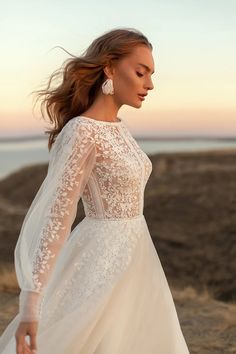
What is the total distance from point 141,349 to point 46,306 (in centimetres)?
39

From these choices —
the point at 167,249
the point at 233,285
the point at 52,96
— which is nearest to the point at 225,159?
the point at 167,249

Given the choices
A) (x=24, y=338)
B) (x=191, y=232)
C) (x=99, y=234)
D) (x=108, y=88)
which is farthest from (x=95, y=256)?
(x=191, y=232)

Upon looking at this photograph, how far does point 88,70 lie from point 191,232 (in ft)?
60.7

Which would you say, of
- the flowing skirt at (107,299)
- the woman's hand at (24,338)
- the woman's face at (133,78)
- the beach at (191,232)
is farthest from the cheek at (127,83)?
the beach at (191,232)

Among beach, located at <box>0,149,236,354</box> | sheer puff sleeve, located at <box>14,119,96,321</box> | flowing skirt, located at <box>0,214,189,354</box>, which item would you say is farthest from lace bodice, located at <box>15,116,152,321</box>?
beach, located at <box>0,149,236,354</box>

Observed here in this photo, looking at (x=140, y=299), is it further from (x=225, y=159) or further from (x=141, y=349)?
(x=225, y=159)

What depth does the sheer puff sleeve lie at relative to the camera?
85.7 inches

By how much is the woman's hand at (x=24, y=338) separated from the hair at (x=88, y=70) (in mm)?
858

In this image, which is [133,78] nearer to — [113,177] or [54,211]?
[113,177]

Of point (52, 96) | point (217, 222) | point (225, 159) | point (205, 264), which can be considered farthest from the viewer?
point (225, 159)

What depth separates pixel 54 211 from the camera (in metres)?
2.24

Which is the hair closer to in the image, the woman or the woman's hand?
the woman

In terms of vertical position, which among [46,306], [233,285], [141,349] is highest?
[46,306]

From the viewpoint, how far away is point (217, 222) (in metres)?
20.9
